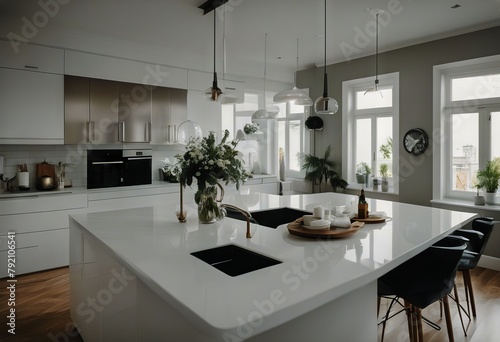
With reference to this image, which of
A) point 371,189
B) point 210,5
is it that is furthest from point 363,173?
point 210,5

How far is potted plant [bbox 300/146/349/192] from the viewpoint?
18.2 ft

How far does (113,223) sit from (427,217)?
2.35 metres

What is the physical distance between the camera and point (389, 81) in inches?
202

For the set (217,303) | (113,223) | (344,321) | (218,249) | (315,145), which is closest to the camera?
(217,303)

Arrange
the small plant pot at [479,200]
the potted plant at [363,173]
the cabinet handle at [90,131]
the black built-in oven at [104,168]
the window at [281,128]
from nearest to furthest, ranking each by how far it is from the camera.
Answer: the small plant pot at [479,200]
the cabinet handle at [90,131]
the black built-in oven at [104,168]
the potted plant at [363,173]
the window at [281,128]

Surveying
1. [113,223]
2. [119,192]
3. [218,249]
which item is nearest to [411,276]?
[218,249]

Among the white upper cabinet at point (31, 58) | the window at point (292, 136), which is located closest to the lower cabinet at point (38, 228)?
the white upper cabinet at point (31, 58)

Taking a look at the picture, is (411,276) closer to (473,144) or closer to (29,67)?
(473,144)

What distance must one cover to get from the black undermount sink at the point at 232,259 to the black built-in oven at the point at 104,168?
3062 millimetres

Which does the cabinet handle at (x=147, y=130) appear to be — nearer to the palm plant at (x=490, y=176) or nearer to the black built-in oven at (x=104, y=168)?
the black built-in oven at (x=104, y=168)

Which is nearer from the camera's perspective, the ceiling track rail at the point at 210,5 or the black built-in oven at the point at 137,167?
the ceiling track rail at the point at 210,5

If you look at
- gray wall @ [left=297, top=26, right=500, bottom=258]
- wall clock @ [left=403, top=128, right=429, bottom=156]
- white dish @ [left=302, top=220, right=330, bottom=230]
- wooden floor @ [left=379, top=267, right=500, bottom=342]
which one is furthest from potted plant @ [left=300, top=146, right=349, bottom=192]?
white dish @ [left=302, top=220, right=330, bottom=230]

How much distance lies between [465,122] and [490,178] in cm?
79

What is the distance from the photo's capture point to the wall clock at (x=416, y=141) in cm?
461
